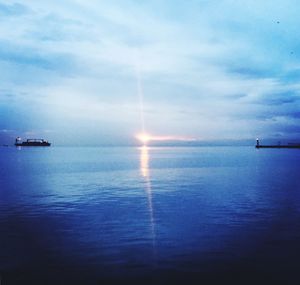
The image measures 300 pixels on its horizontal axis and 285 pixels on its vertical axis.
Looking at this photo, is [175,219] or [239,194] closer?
[175,219]

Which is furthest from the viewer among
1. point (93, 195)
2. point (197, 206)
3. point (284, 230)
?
point (93, 195)

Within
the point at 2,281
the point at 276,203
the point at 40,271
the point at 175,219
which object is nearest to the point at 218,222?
the point at 175,219

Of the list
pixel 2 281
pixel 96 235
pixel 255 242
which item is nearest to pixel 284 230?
pixel 255 242

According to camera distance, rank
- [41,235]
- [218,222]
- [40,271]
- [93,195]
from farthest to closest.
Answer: [93,195] < [218,222] < [41,235] < [40,271]

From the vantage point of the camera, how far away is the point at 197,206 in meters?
30.9

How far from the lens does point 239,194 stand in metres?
38.3

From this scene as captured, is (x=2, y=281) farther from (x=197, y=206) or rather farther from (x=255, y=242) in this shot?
(x=197, y=206)

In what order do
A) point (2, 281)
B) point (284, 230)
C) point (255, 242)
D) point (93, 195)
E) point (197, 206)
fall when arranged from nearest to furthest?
point (2, 281), point (255, 242), point (284, 230), point (197, 206), point (93, 195)

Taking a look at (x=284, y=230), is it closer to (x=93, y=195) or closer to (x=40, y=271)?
(x=40, y=271)

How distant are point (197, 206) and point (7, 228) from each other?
1623 cm

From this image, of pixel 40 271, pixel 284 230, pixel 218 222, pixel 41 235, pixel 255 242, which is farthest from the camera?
pixel 218 222

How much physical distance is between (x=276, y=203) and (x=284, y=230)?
1115cm

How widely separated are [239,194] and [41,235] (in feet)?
80.4

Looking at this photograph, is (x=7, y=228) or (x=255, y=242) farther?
(x=7, y=228)
